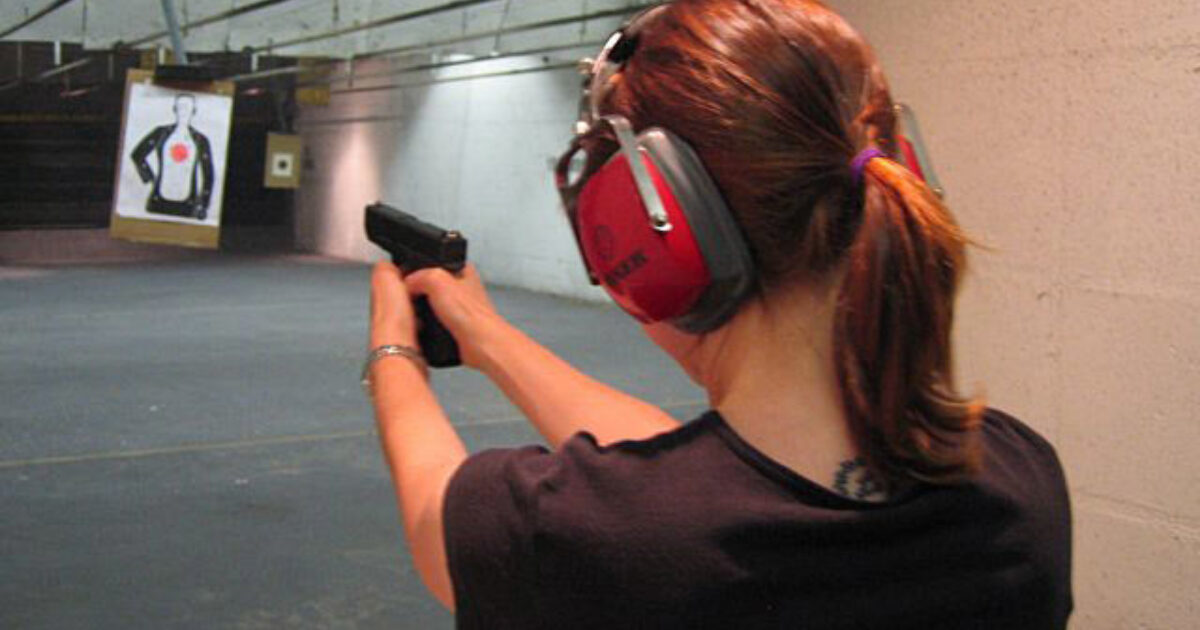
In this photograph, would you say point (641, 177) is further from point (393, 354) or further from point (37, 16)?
point (37, 16)

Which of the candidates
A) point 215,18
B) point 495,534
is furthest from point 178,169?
point 495,534

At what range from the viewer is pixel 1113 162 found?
1.93 m

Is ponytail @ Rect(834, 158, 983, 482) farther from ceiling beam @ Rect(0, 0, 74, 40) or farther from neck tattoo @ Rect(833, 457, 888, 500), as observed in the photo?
ceiling beam @ Rect(0, 0, 74, 40)

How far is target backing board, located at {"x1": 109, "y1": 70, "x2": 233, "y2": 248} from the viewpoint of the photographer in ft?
16.0

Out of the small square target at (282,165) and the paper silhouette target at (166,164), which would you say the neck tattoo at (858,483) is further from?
the small square target at (282,165)

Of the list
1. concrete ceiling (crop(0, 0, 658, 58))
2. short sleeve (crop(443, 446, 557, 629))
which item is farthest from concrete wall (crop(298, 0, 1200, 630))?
concrete ceiling (crop(0, 0, 658, 58))

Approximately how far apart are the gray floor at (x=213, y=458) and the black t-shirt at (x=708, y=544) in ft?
6.70

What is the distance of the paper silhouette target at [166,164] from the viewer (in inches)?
195

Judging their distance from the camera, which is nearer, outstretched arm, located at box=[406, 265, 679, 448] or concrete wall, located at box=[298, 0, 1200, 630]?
outstretched arm, located at box=[406, 265, 679, 448]

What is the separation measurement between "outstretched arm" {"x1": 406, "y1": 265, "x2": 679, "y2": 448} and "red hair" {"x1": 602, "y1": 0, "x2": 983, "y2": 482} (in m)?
0.24

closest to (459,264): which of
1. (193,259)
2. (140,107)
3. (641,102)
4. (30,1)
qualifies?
(641,102)

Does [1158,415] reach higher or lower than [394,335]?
lower

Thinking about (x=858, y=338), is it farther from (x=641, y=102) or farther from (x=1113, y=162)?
(x=1113, y=162)

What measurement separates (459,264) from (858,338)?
0.44 metres
